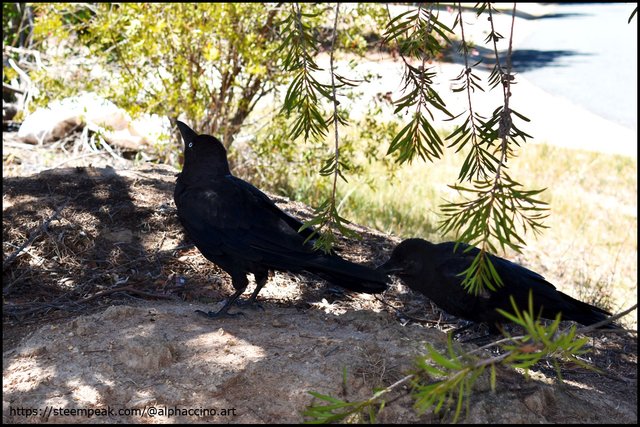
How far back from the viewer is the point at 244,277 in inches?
164

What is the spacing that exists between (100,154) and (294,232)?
4.70m

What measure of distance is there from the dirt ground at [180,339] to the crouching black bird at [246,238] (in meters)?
0.20

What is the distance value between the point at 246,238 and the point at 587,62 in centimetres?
1489

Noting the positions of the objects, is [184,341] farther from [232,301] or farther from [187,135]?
[187,135]

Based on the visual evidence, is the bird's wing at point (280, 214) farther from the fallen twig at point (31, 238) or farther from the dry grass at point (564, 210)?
the dry grass at point (564, 210)

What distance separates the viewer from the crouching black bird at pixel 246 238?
Answer: 4031 mm

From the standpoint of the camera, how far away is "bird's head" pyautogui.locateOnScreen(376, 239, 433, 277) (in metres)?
4.11

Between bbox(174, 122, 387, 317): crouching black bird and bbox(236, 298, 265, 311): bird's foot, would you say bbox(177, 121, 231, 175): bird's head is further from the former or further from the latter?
bbox(236, 298, 265, 311): bird's foot

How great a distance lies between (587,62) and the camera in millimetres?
17250

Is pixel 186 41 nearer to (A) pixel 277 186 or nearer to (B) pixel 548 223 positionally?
(A) pixel 277 186

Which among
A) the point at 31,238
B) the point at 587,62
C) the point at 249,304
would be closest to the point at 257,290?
the point at 249,304

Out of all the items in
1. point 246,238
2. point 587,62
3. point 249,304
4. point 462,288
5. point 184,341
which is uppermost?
point 587,62

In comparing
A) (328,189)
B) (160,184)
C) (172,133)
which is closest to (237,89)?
(172,133)

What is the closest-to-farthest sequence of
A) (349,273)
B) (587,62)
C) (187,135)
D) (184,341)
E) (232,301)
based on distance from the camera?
(184,341) → (349,273) → (232,301) → (187,135) → (587,62)
